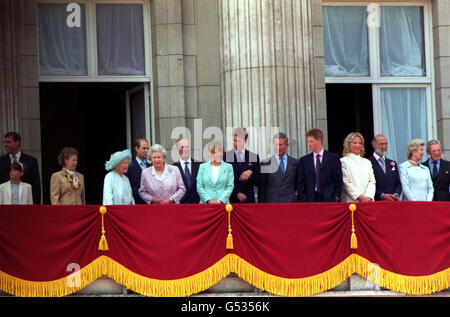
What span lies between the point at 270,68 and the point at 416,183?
322 cm

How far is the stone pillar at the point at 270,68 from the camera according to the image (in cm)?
1563

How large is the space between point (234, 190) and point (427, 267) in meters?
3.10

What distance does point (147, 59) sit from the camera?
17219mm

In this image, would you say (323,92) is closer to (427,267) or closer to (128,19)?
(128,19)

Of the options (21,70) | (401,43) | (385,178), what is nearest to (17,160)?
(21,70)

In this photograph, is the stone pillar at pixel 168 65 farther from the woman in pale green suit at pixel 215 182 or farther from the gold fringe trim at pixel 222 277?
the gold fringe trim at pixel 222 277

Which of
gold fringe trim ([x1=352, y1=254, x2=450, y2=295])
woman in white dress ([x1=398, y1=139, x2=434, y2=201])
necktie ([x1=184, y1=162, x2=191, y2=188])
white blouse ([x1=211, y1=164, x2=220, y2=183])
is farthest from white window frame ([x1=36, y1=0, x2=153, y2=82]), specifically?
gold fringe trim ([x1=352, y1=254, x2=450, y2=295])

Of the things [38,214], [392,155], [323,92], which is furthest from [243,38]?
[38,214]

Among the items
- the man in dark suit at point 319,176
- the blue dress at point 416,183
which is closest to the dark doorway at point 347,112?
the blue dress at point 416,183

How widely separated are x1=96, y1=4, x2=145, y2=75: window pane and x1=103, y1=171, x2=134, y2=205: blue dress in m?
4.36

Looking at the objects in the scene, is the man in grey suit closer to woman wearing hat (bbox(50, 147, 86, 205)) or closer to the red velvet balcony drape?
the red velvet balcony drape

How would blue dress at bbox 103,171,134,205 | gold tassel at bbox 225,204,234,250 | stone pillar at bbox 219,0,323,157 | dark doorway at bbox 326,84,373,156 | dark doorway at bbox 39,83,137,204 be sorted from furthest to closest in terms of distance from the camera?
dark doorway at bbox 326,84,373,156 → dark doorway at bbox 39,83,137,204 → stone pillar at bbox 219,0,323,157 → blue dress at bbox 103,171,134,205 → gold tassel at bbox 225,204,234,250

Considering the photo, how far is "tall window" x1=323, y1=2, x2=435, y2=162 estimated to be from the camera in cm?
1773

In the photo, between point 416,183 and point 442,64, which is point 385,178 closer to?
point 416,183
